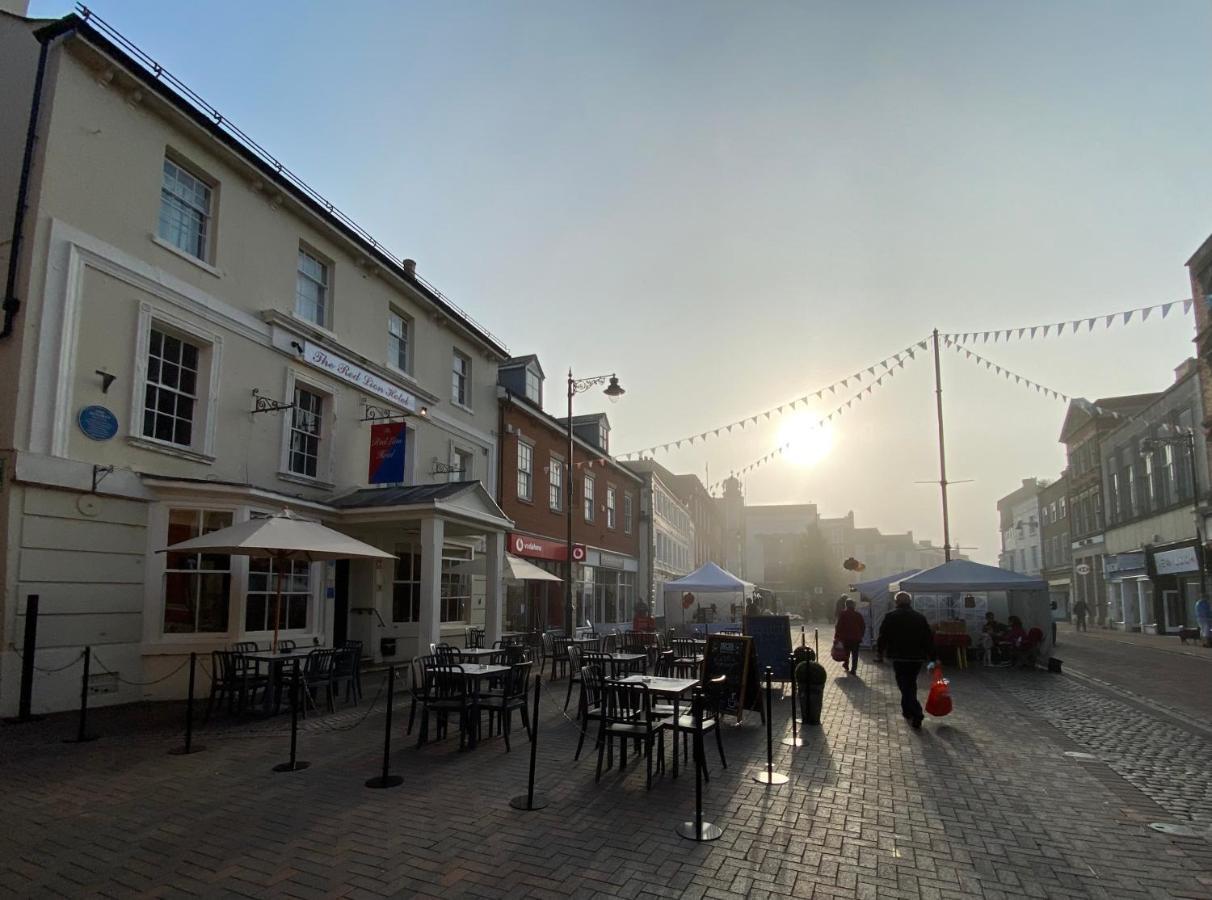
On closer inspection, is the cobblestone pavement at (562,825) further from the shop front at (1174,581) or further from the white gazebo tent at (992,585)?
the shop front at (1174,581)

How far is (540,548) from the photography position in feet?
74.7

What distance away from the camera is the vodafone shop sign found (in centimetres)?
2090

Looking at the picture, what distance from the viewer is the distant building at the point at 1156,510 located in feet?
93.6

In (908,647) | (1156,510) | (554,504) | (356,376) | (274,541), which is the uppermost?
(356,376)

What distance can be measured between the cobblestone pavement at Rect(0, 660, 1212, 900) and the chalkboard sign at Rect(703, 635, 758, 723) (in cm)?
98

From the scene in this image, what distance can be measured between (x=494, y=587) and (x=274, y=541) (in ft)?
21.6

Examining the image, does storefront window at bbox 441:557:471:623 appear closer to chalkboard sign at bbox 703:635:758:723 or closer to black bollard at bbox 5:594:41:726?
chalkboard sign at bbox 703:635:758:723

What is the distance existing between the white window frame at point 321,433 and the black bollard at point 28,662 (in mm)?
4647

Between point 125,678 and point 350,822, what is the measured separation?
662cm

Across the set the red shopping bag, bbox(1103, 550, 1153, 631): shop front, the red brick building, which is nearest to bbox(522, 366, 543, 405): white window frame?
the red brick building

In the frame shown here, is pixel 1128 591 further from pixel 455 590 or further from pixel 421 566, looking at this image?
pixel 421 566

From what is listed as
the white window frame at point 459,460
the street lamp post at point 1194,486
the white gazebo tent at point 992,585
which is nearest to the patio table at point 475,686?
the white window frame at point 459,460

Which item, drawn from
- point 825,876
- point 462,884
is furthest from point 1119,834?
point 462,884

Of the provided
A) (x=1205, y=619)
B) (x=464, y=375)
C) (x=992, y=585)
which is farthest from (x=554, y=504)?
(x=1205, y=619)
